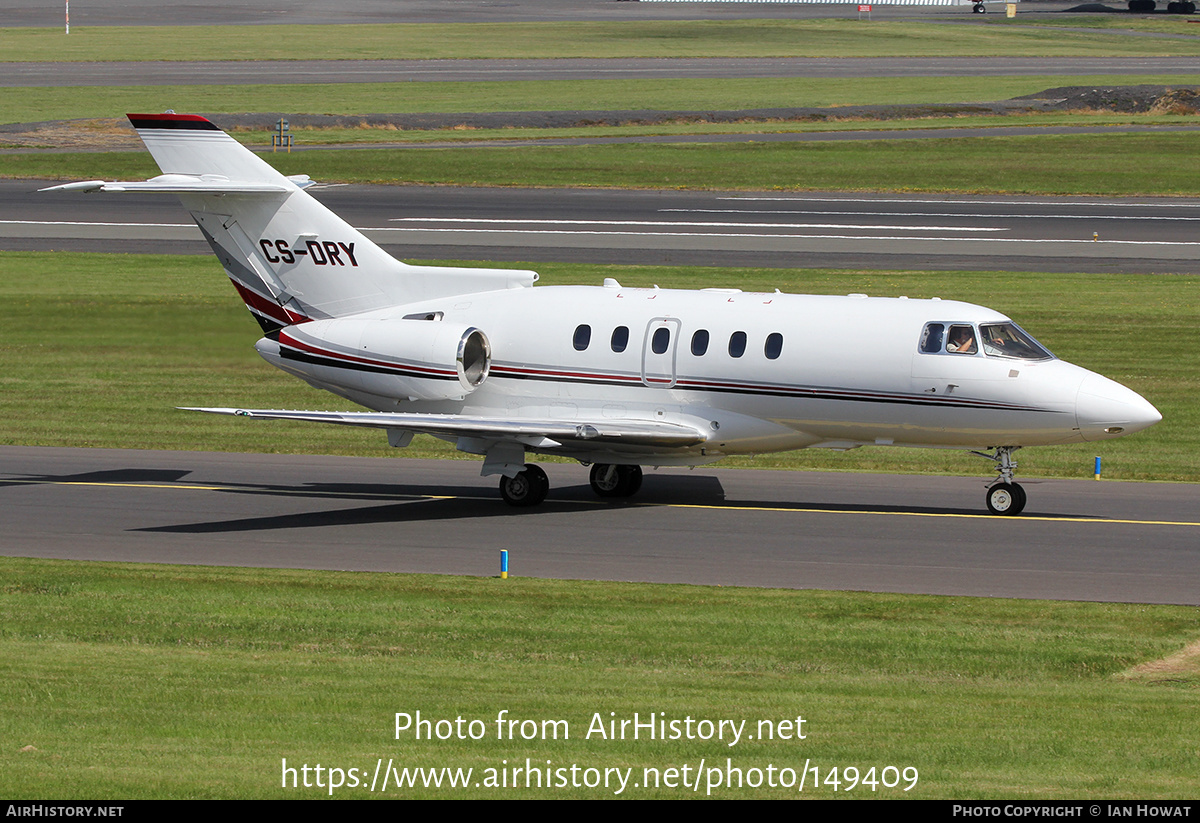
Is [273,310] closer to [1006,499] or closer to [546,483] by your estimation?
[546,483]

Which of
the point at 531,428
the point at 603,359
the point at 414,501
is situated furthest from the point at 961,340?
the point at 414,501

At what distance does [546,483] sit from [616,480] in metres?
1.35

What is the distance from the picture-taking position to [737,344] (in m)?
23.3

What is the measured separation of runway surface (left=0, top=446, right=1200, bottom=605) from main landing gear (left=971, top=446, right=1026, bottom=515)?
13.2 inches

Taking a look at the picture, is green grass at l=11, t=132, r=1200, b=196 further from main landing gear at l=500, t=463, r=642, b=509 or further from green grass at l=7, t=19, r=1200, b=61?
green grass at l=7, t=19, r=1200, b=61

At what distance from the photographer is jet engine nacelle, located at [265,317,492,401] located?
79.6 ft

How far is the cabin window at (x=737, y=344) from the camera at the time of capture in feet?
76.4

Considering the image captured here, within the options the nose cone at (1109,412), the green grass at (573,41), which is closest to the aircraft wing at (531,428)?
the nose cone at (1109,412)

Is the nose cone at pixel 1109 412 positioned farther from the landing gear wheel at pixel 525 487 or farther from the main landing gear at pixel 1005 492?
the landing gear wheel at pixel 525 487

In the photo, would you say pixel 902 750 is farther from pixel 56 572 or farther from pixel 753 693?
pixel 56 572

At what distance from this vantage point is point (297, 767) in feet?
36.9

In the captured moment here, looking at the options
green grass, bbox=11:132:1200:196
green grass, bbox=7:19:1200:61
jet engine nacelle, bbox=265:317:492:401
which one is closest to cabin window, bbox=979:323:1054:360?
→ jet engine nacelle, bbox=265:317:492:401

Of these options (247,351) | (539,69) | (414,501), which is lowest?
(414,501)

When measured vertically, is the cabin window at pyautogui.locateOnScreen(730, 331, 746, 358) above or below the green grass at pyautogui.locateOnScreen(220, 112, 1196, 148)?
below
